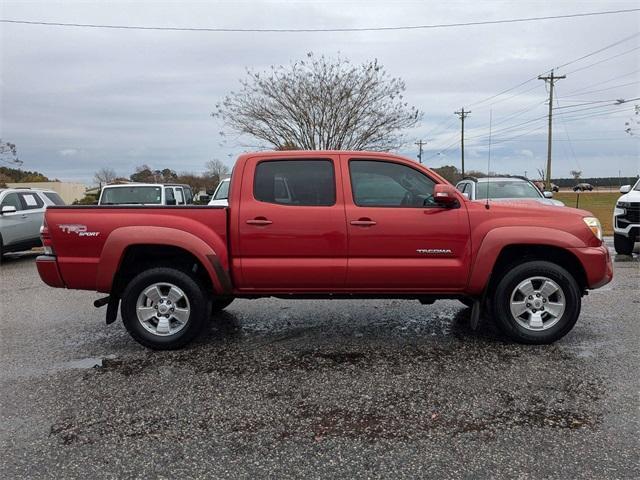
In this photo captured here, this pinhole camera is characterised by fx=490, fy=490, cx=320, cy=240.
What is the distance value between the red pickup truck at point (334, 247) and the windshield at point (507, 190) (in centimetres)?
696

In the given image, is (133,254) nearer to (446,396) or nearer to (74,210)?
(74,210)

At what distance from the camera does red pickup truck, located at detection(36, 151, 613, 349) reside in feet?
15.0

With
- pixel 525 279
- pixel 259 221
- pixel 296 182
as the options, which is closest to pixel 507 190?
pixel 525 279

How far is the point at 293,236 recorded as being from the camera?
180 inches

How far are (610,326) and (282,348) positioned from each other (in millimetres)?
3616

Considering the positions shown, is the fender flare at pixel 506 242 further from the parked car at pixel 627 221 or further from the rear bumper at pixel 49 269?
the parked car at pixel 627 221

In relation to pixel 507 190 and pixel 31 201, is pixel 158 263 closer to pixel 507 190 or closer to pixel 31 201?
pixel 31 201

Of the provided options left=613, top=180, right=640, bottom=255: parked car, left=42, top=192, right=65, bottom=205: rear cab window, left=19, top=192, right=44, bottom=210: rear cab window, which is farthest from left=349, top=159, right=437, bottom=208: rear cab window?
left=42, top=192, right=65, bottom=205: rear cab window

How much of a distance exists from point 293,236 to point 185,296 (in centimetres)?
119

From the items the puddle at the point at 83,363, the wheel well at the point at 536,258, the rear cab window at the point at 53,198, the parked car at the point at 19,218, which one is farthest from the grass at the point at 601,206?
the parked car at the point at 19,218

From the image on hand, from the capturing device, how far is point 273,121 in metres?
21.9

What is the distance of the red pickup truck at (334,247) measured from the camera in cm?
456

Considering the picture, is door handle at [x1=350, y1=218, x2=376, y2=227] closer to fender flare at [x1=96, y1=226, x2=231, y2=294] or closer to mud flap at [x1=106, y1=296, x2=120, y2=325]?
fender flare at [x1=96, y1=226, x2=231, y2=294]

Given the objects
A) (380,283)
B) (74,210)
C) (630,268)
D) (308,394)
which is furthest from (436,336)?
(630,268)
